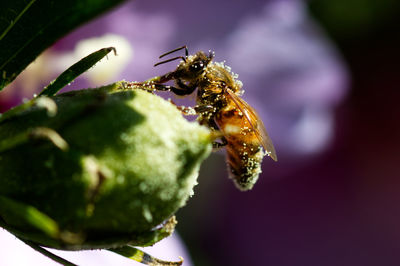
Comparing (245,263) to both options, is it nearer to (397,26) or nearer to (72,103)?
(397,26)

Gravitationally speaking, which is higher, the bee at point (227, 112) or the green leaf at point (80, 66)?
the bee at point (227, 112)

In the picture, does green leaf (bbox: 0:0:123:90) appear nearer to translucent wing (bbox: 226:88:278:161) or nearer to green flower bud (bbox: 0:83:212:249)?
green flower bud (bbox: 0:83:212:249)

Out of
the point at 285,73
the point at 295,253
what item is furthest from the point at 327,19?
the point at 295,253

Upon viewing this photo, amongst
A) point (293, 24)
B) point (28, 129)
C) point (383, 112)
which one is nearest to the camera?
point (28, 129)

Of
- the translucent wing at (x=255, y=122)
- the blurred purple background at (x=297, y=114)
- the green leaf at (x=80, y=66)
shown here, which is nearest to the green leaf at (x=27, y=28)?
the green leaf at (x=80, y=66)

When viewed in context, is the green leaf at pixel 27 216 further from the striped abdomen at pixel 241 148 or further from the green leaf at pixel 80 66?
the striped abdomen at pixel 241 148

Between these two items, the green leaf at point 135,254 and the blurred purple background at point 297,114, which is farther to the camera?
the blurred purple background at point 297,114

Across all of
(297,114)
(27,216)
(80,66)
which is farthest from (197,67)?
(297,114)
